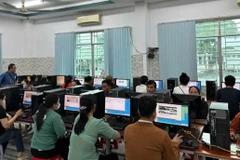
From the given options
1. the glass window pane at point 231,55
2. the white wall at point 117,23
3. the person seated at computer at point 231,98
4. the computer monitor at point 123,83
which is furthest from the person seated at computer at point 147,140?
the white wall at point 117,23

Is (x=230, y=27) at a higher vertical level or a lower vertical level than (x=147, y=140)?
higher

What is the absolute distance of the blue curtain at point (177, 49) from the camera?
19.7ft

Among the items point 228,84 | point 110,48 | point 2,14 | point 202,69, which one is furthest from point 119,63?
point 2,14

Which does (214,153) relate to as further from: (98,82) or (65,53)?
(65,53)

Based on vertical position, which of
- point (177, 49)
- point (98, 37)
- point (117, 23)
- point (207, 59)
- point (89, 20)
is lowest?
point (207, 59)

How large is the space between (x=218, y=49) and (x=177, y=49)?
110cm

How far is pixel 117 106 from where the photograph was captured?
10.2ft

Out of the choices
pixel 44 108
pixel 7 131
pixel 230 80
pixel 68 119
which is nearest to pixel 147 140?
pixel 44 108

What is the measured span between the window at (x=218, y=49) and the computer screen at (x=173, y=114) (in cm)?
392

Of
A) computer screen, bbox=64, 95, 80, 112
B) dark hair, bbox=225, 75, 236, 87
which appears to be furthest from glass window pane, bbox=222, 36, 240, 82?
computer screen, bbox=64, 95, 80, 112

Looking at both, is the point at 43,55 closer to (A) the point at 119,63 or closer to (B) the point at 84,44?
(B) the point at 84,44

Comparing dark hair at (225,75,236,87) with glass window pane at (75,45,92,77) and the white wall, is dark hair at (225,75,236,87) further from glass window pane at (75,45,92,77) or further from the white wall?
glass window pane at (75,45,92,77)

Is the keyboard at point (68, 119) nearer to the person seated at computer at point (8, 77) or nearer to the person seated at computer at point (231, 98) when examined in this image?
the person seated at computer at point (231, 98)

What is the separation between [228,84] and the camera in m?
3.72
